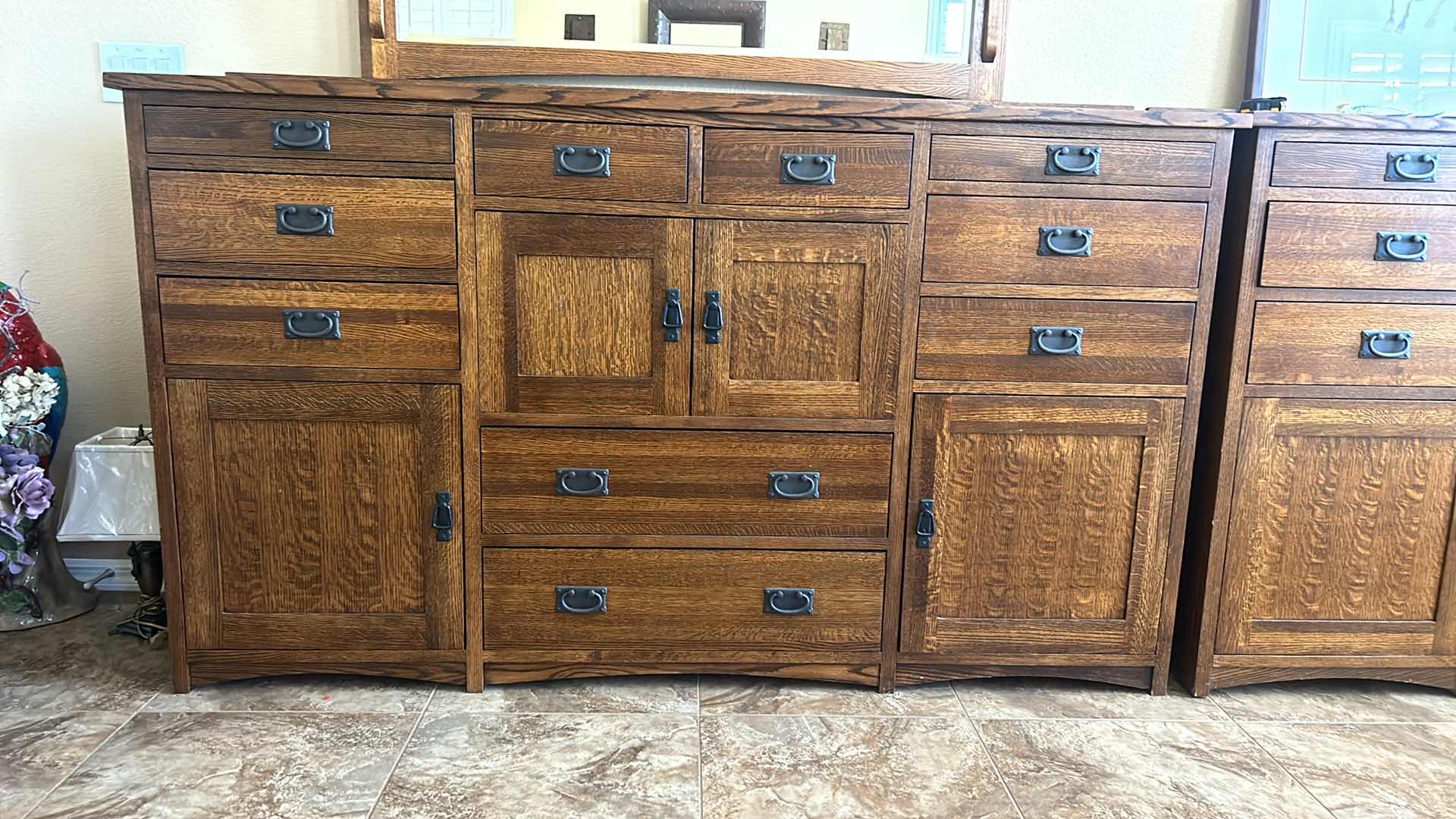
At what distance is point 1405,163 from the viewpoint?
153 cm

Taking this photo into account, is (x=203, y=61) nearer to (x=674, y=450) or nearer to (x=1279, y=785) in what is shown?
(x=674, y=450)

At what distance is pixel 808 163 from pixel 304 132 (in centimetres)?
85

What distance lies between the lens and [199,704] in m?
1.60

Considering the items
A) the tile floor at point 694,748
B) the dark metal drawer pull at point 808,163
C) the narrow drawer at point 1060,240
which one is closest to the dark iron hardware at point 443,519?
the tile floor at point 694,748

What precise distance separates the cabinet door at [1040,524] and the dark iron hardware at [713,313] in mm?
399

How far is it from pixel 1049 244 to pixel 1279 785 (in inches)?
39.1

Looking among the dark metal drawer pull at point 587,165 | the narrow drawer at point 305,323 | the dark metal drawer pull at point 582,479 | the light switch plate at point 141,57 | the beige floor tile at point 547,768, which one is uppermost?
the light switch plate at point 141,57

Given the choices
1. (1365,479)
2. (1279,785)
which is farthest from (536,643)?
(1365,479)

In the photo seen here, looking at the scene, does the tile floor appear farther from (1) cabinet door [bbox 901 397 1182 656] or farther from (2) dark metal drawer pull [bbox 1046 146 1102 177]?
(2) dark metal drawer pull [bbox 1046 146 1102 177]

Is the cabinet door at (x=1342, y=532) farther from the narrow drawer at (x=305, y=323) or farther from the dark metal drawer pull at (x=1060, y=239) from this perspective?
the narrow drawer at (x=305, y=323)

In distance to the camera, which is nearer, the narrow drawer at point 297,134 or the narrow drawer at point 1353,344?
the narrow drawer at point 297,134

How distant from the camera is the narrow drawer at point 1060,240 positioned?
153 centimetres

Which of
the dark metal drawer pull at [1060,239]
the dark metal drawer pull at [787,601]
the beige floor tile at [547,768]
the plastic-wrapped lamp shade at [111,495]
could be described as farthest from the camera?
the plastic-wrapped lamp shade at [111,495]

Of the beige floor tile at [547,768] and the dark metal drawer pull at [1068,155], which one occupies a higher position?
the dark metal drawer pull at [1068,155]
